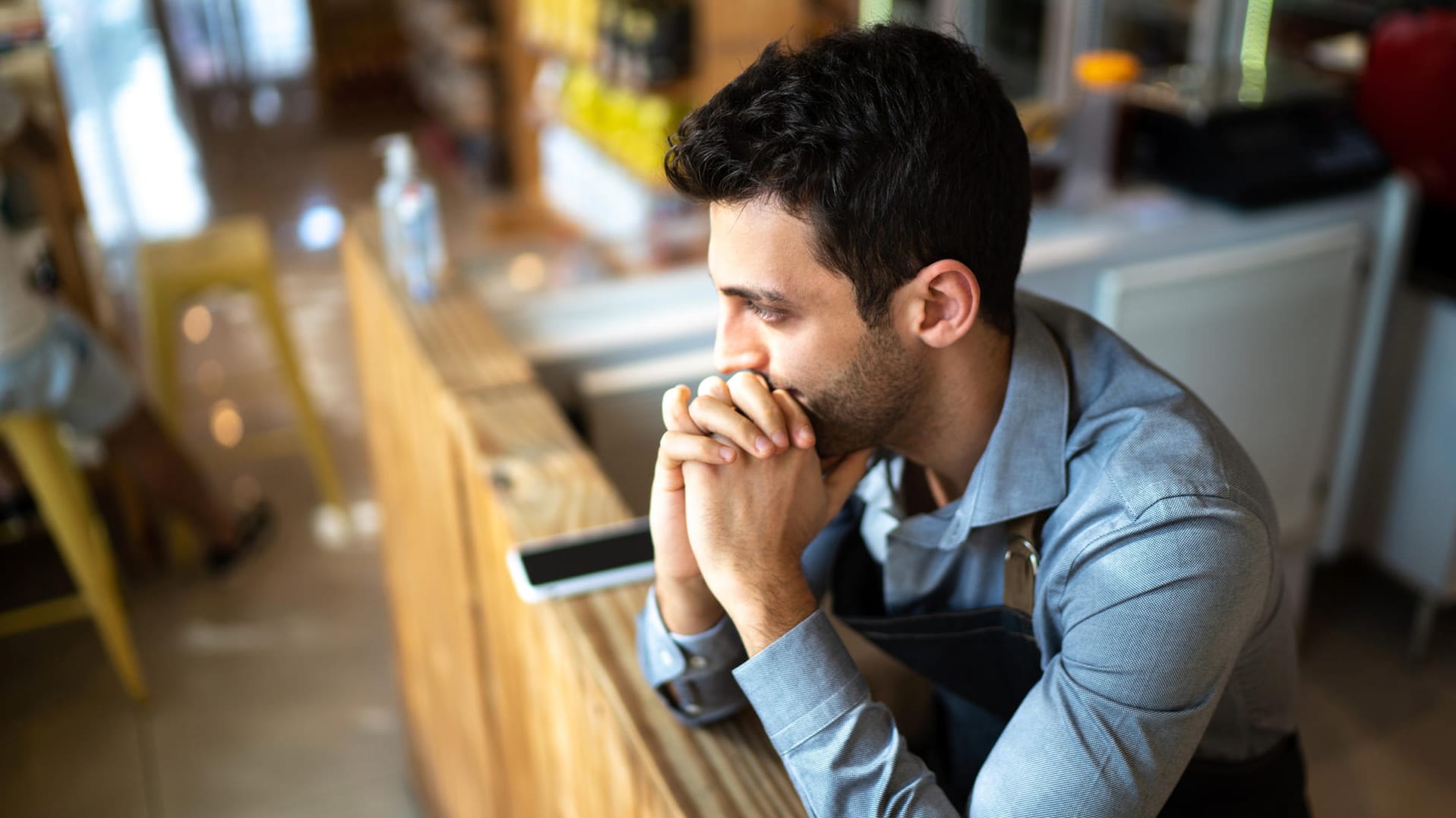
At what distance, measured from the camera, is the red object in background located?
242cm

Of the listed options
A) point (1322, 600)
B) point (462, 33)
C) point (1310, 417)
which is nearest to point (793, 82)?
point (1310, 417)

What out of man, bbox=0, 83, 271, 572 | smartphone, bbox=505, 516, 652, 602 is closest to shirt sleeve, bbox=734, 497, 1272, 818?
smartphone, bbox=505, 516, 652, 602

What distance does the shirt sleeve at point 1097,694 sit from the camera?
0.93 metres

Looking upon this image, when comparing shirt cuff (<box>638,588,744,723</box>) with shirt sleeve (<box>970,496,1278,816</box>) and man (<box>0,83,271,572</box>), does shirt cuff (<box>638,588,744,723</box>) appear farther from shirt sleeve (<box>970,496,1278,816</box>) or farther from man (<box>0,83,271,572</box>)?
man (<box>0,83,271,572</box>)

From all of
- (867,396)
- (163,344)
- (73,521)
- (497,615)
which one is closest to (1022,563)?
(867,396)

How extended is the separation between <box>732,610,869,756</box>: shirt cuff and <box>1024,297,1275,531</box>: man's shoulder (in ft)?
0.87

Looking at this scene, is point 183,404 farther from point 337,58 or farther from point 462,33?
point 337,58

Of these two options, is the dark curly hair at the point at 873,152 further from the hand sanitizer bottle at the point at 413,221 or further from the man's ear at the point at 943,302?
the hand sanitizer bottle at the point at 413,221

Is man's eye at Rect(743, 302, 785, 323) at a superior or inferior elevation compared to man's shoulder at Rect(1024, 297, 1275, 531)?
superior

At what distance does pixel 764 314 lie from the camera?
108cm

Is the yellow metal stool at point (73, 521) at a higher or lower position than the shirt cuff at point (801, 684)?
lower

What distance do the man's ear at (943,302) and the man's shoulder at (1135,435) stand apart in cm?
13

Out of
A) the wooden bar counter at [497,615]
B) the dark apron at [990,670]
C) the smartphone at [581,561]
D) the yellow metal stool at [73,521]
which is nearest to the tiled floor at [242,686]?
the yellow metal stool at [73,521]

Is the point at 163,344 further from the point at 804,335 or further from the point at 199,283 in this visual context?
the point at 804,335
